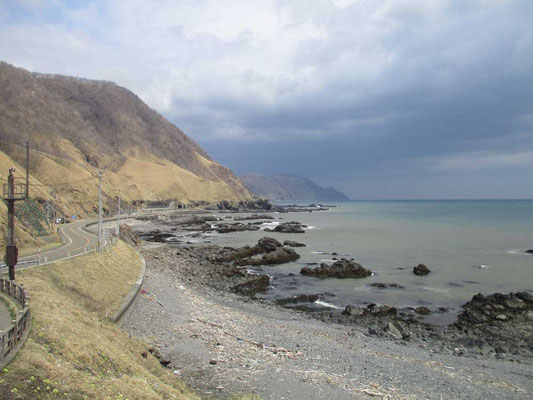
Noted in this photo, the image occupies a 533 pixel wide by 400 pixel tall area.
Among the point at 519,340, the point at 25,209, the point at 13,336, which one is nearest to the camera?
the point at 13,336

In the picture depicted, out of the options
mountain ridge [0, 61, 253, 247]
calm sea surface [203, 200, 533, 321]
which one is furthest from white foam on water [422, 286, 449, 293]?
mountain ridge [0, 61, 253, 247]

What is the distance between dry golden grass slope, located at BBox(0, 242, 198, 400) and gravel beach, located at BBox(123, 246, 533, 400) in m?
1.69

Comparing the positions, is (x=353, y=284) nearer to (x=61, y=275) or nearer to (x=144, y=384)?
(x=61, y=275)

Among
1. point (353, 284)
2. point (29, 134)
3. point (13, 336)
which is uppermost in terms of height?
point (29, 134)

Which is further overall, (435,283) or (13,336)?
(435,283)

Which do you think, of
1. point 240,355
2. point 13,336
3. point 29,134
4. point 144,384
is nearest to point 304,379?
point 240,355

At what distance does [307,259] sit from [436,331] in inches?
1051

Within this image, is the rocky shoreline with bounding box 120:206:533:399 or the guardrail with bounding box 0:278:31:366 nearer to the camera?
the guardrail with bounding box 0:278:31:366

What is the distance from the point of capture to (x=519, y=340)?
21203mm

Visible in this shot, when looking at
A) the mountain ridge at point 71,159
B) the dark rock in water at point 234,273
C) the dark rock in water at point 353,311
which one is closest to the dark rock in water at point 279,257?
the dark rock in water at point 234,273

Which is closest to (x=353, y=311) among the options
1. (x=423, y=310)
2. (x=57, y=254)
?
(x=423, y=310)

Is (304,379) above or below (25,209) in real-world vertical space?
below

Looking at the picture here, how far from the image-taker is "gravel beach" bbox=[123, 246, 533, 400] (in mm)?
13516

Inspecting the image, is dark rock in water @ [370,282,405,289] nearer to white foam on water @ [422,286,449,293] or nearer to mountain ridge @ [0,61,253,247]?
white foam on water @ [422,286,449,293]
